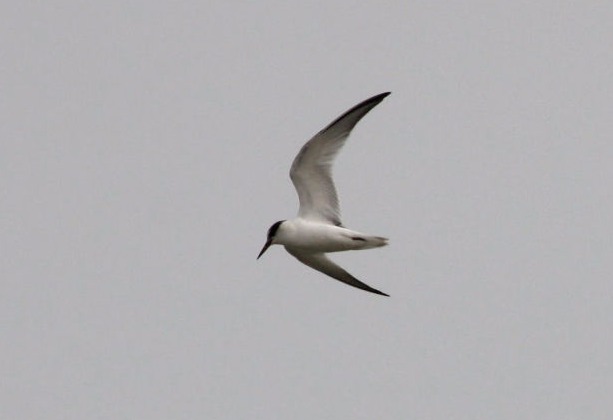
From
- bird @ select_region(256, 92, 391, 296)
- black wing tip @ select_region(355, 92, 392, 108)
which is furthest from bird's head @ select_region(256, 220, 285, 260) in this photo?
black wing tip @ select_region(355, 92, 392, 108)

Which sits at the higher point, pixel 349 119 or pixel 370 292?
pixel 349 119

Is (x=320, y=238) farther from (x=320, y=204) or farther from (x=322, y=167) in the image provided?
(x=322, y=167)

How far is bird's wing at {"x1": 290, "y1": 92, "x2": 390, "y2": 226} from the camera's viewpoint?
21.1 metres

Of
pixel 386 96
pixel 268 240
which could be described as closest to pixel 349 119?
pixel 386 96

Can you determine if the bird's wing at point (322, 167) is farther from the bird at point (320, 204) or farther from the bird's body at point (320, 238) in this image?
the bird's body at point (320, 238)

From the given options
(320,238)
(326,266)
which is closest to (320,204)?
(320,238)

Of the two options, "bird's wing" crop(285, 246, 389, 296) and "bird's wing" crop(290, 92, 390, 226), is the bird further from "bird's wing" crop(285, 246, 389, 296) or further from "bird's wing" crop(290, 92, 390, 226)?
"bird's wing" crop(285, 246, 389, 296)

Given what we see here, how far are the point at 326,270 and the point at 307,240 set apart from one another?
152 cm

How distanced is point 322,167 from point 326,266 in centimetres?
205

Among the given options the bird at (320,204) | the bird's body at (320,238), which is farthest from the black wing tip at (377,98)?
the bird's body at (320,238)

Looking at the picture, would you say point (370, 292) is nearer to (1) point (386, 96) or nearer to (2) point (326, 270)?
(2) point (326, 270)

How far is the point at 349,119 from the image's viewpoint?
2109 cm

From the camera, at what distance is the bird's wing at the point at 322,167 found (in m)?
21.1

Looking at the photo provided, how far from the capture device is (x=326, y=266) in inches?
912
